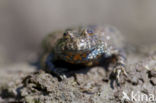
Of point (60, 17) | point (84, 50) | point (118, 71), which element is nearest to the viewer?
point (84, 50)

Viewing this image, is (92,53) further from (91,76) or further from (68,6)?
(68,6)

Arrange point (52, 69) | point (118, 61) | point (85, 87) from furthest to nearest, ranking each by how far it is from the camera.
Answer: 1. point (118, 61)
2. point (52, 69)
3. point (85, 87)

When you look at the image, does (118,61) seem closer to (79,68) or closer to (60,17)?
(79,68)

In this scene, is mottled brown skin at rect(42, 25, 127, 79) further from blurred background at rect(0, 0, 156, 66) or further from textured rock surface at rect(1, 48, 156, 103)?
blurred background at rect(0, 0, 156, 66)

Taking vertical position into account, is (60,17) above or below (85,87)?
above

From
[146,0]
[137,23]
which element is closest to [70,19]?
[137,23]

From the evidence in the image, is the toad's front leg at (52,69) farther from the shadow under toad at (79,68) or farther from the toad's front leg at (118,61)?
the toad's front leg at (118,61)

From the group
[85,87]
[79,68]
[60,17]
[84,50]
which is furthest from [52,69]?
[60,17]

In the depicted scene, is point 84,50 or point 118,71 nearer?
point 84,50

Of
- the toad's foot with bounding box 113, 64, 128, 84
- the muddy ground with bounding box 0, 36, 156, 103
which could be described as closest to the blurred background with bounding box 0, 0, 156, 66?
the muddy ground with bounding box 0, 36, 156, 103
